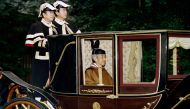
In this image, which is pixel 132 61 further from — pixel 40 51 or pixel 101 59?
pixel 40 51

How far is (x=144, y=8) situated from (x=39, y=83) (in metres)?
6.57

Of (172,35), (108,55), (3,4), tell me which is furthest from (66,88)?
(3,4)

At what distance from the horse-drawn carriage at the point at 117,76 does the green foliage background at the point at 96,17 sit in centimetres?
627

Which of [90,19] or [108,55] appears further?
[90,19]

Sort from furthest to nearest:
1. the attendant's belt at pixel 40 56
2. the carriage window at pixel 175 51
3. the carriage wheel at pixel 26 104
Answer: the attendant's belt at pixel 40 56, the carriage wheel at pixel 26 104, the carriage window at pixel 175 51

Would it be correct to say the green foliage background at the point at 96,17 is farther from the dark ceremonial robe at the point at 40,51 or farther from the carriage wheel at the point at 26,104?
the carriage wheel at the point at 26,104

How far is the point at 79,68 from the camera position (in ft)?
21.3

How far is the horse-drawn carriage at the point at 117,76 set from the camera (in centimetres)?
605

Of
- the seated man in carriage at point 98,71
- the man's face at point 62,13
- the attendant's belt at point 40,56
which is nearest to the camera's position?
the seated man in carriage at point 98,71

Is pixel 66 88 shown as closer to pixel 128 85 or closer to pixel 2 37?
pixel 128 85

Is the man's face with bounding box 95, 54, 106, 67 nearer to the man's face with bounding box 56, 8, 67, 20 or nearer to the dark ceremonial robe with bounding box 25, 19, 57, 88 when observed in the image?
the dark ceremonial robe with bounding box 25, 19, 57, 88

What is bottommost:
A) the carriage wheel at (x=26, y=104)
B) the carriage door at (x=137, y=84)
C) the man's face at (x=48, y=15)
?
the carriage wheel at (x=26, y=104)

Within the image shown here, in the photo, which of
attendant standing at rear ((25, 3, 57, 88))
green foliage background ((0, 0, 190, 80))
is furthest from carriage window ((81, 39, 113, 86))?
green foliage background ((0, 0, 190, 80))

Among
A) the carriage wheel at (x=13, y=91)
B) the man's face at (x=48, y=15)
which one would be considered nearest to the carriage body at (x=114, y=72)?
the man's face at (x=48, y=15)
